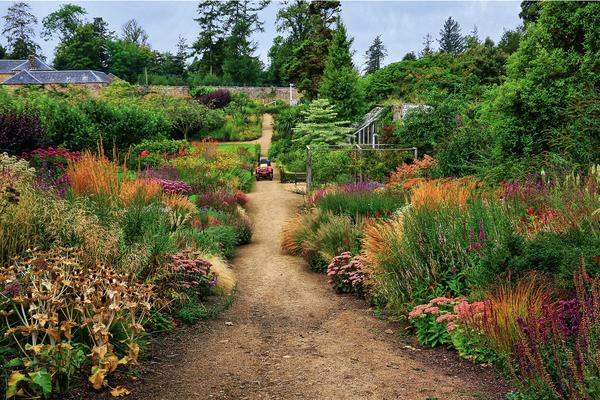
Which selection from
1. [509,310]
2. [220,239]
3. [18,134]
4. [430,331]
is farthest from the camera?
[18,134]

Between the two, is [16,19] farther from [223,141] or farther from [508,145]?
[508,145]

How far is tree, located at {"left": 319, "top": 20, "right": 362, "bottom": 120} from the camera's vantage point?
26.5 metres

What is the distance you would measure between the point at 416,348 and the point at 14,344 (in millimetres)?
3360

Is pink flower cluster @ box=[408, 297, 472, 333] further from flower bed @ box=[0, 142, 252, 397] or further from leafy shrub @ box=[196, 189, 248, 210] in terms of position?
leafy shrub @ box=[196, 189, 248, 210]

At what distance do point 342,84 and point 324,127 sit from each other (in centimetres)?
266

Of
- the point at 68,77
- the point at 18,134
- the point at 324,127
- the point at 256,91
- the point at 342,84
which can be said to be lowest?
the point at 18,134

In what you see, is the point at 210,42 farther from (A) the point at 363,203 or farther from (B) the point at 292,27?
(A) the point at 363,203

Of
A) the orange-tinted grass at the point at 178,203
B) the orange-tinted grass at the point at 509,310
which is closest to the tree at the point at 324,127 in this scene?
the orange-tinted grass at the point at 178,203

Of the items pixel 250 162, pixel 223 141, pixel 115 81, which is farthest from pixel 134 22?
pixel 250 162

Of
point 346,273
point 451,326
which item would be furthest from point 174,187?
point 451,326

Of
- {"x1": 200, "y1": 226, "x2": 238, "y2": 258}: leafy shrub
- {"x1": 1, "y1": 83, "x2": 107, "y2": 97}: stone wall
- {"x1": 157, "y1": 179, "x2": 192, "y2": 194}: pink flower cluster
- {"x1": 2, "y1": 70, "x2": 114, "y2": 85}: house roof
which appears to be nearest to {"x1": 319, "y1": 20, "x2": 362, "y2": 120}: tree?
{"x1": 157, "y1": 179, "x2": 192, "y2": 194}: pink flower cluster

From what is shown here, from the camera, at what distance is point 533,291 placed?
4500 millimetres

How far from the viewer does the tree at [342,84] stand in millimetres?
26516

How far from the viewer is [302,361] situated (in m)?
4.51
